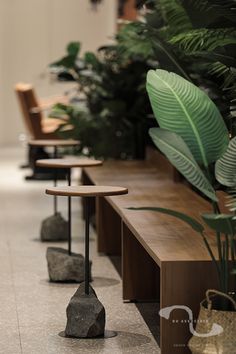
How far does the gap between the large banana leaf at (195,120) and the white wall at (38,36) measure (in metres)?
12.8

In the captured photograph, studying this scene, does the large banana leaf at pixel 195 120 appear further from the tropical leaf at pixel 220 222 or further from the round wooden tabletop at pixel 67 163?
the round wooden tabletop at pixel 67 163

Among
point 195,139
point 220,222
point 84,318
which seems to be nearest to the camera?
point 220,222

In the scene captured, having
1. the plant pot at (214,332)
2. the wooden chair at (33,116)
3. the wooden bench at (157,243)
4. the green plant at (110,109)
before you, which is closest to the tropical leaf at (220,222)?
the plant pot at (214,332)

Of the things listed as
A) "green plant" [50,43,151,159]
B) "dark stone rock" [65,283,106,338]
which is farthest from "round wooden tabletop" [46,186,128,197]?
"green plant" [50,43,151,159]

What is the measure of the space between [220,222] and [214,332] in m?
0.51

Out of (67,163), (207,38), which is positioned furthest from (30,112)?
(207,38)

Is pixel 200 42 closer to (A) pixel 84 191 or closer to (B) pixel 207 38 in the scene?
(B) pixel 207 38

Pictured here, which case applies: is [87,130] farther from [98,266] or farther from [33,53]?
[33,53]

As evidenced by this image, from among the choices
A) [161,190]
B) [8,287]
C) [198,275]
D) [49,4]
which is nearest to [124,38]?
[161,190]

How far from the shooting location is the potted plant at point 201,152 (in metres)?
4.02

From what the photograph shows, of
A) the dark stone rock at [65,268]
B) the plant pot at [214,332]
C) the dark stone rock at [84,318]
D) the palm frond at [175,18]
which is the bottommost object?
the dark stone rock at [65,268]

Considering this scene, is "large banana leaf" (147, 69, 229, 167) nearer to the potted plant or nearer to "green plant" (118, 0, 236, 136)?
the potted plant

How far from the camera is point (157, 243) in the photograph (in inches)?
189

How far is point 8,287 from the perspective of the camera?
6.09 m
